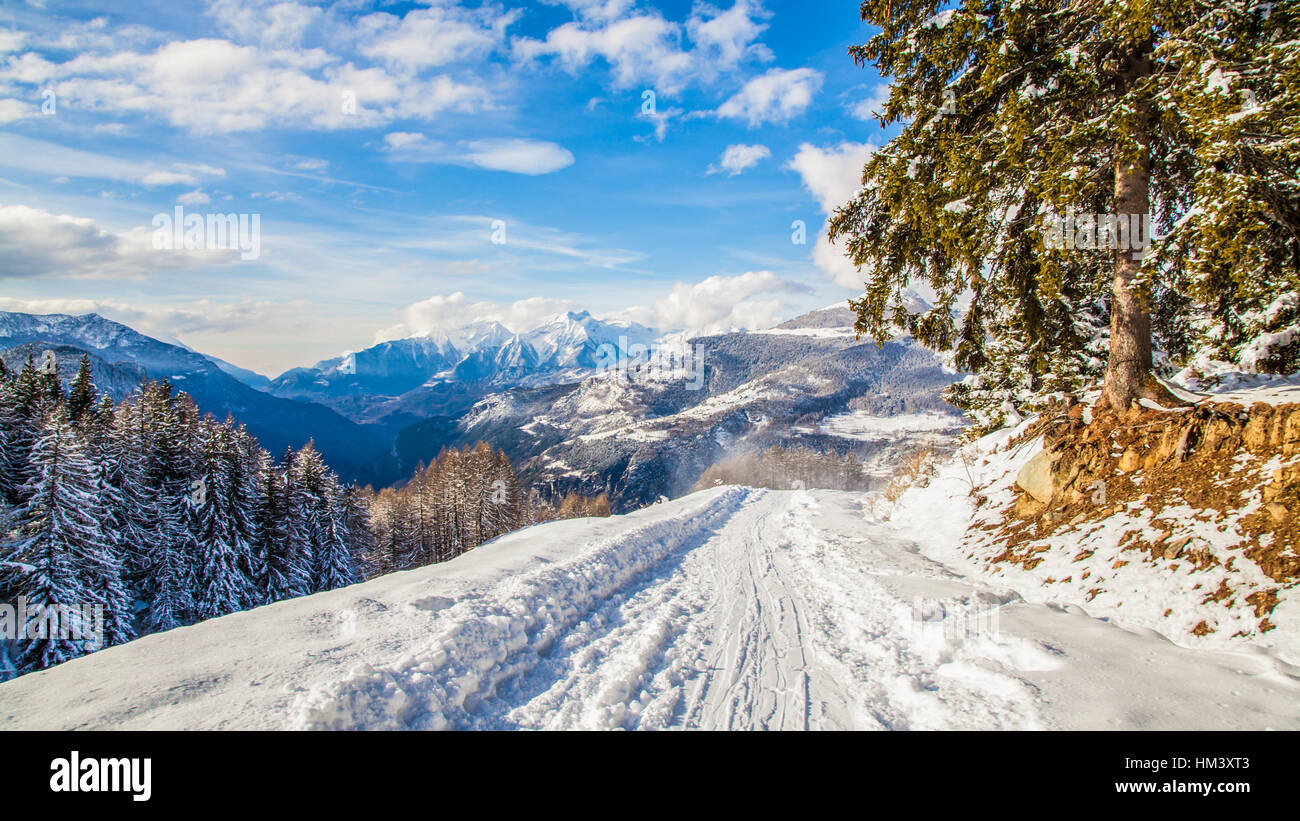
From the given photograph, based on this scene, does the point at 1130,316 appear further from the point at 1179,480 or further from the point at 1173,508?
the point at 1173,508

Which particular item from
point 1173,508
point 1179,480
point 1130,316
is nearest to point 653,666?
point 1173,508

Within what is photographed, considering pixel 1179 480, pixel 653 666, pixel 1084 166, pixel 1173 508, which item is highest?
pixel 1084 166

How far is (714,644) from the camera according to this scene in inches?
267

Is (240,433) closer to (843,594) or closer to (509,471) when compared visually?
(509,471)

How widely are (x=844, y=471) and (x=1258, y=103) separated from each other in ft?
352

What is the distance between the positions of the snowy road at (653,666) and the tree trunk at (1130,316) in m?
4.99

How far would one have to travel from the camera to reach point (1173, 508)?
24.4 feet

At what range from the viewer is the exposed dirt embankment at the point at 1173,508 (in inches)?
230

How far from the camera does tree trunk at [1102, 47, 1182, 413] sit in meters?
Result: 8.41

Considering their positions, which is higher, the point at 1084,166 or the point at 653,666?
the point at 1084,166

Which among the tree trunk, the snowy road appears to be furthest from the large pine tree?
the snowy road

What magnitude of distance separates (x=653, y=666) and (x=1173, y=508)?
7994mm

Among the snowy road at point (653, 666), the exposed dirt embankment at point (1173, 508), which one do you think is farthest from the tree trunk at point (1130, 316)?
the snowy road at point (653, 666)
